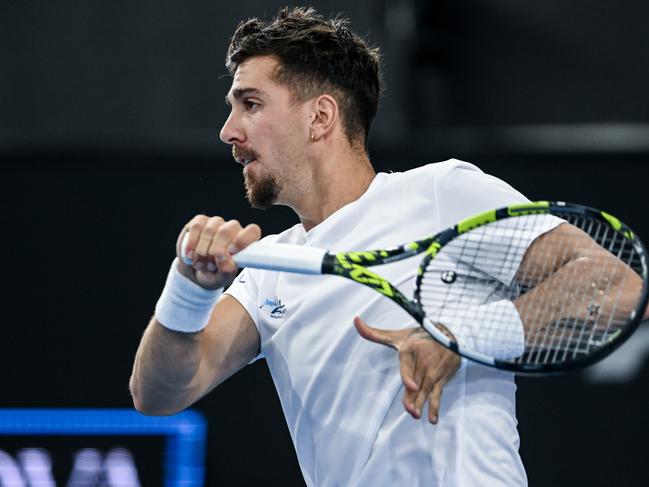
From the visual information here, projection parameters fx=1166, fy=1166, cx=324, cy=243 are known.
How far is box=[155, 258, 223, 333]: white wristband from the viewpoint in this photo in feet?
8.51

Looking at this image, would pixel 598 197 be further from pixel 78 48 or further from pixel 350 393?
pixel 78 48

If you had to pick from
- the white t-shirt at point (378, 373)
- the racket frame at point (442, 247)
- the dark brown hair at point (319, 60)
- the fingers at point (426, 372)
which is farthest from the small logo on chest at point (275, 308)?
the dark brown hair at point (319, 60)

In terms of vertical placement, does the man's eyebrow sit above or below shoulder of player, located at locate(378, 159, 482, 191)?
above

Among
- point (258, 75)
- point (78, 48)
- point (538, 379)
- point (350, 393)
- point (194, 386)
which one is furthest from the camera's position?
point (78, 48)

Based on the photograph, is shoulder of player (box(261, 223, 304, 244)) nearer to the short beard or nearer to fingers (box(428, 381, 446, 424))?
the short beard

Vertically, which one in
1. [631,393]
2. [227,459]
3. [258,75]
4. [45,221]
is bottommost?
[227,459]

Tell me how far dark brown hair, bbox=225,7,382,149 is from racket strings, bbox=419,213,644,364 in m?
0.66

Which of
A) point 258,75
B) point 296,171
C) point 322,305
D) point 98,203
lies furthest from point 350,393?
point 98,203

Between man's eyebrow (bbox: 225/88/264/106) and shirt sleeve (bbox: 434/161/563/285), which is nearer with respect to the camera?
shirt sleeve (bbox: 434/161/563/285)

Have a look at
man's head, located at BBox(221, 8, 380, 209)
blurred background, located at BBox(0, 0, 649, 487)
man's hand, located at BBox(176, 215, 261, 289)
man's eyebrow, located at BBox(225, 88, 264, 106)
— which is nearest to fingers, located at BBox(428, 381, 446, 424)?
man's hand, located at BBox(176, 215, 261, 289)

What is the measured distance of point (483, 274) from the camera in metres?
2.63

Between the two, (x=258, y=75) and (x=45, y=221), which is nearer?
(x=258, y=75)

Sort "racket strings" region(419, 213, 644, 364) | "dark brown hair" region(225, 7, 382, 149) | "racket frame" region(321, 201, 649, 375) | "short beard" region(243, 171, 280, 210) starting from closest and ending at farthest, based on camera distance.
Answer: "racket frame" region(321, 201, 649, 375), "racket strings" region(419, 213, 644, 364), "short beard" region(243, 171, 280, 210), "dark brown hair" region(225, 7, 382, 149)

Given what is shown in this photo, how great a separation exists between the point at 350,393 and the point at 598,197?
1849 millimetres
